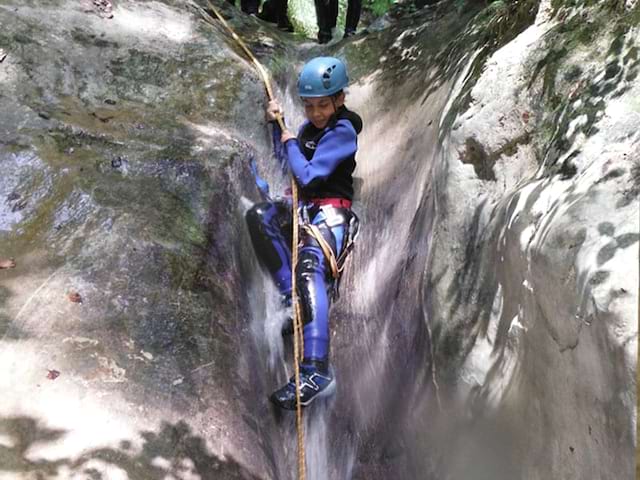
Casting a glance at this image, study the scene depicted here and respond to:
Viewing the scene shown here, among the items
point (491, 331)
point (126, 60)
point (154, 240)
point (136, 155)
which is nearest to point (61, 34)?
point (126, 60)

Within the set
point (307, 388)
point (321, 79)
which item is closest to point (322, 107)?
point (321, 79)

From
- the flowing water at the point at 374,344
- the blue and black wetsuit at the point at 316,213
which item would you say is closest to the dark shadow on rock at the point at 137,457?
the flowing water at the point at 374,344

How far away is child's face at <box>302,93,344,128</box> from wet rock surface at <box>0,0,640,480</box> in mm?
739

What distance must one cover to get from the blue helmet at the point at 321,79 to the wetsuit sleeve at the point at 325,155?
0.29 meters

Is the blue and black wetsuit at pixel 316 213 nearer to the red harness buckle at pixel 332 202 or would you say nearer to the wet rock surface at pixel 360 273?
the red harness buckle at pixel 332 202

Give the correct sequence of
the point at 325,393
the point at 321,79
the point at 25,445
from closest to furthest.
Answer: the point at 25,445
the point at 325,393
the point at 321,79

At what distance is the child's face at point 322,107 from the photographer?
5188 millimetres

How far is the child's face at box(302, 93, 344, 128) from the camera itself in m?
5.19

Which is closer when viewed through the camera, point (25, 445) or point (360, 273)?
point (25, 445)

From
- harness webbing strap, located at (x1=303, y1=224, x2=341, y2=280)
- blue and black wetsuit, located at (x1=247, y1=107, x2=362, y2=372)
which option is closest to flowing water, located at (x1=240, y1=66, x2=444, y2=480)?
blue and black wetsuit, located at (x1=247, y1=107, x2=362, y2=372)

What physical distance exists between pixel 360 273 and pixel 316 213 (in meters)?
0.90

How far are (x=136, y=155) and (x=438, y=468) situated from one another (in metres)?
3.16

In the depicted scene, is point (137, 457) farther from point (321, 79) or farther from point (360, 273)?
point (321, 79)

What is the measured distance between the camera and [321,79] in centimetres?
502
